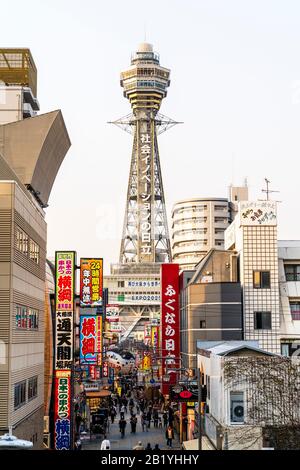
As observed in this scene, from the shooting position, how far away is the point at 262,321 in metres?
56.3

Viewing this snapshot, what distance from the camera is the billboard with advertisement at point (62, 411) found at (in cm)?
3981

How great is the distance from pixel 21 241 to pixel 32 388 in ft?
24.9

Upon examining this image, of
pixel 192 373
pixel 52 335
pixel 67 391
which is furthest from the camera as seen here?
pixel 192 373

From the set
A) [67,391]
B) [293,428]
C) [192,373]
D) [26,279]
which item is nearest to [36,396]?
[67,391]

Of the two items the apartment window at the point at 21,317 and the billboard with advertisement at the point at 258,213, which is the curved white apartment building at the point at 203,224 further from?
the apartment window at the point at 21,317

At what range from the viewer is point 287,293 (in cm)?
5747

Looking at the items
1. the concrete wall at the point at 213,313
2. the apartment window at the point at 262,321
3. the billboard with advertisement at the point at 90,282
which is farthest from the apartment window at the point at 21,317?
the apartment window at the point at 262,321

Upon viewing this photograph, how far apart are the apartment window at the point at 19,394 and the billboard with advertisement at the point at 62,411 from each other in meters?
7.04

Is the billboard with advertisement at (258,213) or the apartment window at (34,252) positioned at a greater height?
the billboard with advertisement at (258,213)

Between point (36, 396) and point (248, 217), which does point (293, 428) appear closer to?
point (36, 396)

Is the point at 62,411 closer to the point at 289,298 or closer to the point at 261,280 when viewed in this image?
the point at 261,280

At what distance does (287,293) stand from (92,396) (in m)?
15.7

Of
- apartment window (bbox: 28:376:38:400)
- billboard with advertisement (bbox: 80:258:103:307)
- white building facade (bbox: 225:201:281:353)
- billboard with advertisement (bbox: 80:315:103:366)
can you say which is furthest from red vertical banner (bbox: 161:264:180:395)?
apartment window (bbox: 28:376:38:400)

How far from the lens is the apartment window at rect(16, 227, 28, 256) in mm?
31647
